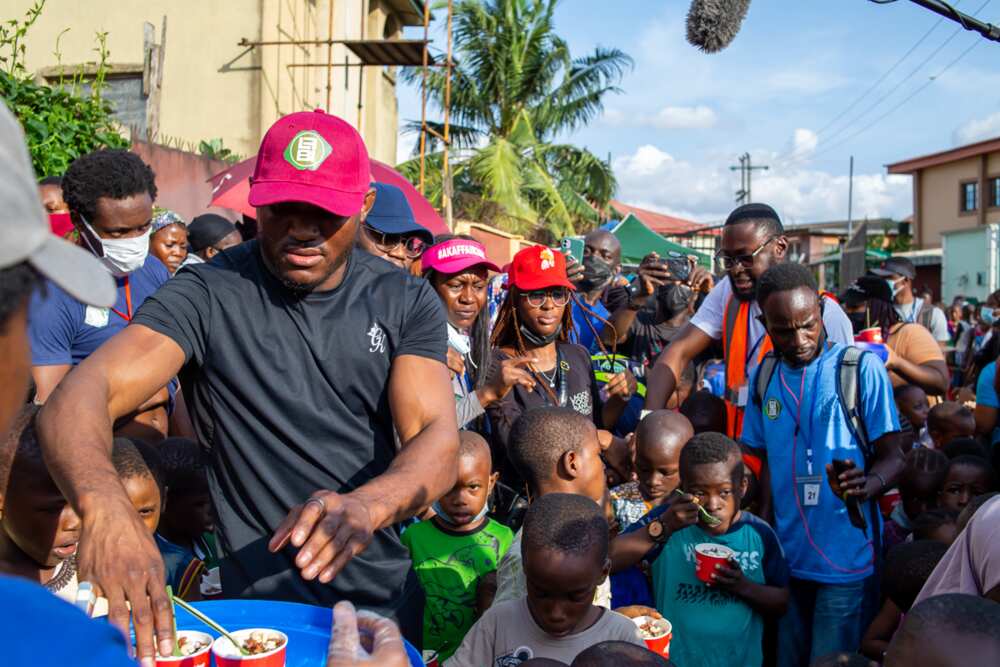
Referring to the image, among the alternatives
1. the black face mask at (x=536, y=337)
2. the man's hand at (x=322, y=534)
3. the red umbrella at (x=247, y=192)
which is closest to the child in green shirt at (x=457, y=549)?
the black face mask at (x=536, y=337)

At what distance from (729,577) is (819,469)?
2.42ft

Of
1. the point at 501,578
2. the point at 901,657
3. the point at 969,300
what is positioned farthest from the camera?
the point at 969,300

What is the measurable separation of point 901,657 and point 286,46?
15.0 m

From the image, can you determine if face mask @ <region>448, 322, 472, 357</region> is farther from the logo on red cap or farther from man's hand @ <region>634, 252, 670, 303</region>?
man's hand @ <region>634, 252, 670, 303</region>

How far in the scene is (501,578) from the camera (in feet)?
11.3

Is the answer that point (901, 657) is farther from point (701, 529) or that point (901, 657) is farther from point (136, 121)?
point (136, 121)

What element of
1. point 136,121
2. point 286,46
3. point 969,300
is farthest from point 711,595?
point 969,300

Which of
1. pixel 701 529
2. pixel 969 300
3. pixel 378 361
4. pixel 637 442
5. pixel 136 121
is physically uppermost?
pixel 136 121

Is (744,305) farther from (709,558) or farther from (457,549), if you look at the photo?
(457,549)

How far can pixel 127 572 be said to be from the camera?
168 cm

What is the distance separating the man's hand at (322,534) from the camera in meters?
1.73

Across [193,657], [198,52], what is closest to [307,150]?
[193,657]

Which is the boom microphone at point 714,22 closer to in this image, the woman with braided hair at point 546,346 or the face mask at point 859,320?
the woman with braided hair at point 546,346

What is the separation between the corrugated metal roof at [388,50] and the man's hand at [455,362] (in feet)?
36.1
